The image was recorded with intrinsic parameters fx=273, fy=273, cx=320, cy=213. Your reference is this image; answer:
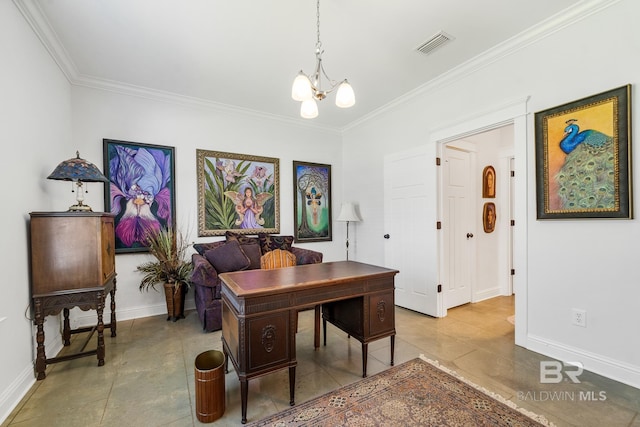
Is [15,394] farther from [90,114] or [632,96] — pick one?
[632,96]

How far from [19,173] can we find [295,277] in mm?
2115

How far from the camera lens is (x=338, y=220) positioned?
4617mm

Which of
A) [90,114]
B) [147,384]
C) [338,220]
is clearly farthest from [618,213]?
[90,114]

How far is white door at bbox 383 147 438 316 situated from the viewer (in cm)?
333

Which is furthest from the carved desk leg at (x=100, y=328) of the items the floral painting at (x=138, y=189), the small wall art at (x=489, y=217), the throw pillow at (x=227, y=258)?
the small wall art at (x=489, y=217)

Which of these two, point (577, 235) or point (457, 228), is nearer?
point (577, 235)

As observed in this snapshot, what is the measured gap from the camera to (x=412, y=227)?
3.56 m

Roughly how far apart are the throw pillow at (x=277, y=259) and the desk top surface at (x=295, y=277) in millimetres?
1258

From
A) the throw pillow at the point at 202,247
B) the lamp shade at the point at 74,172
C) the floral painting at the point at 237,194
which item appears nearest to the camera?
the lamp shade at the point at 74,172

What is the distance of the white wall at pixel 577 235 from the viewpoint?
1940mm

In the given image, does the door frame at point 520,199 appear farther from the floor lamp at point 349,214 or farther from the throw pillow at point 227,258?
the throw pillow at point 227,258

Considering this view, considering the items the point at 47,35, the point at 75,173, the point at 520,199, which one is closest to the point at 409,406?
the point at 520,199

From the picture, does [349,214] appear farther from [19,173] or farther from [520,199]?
[19,173]

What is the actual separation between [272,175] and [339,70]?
1.86 meters
